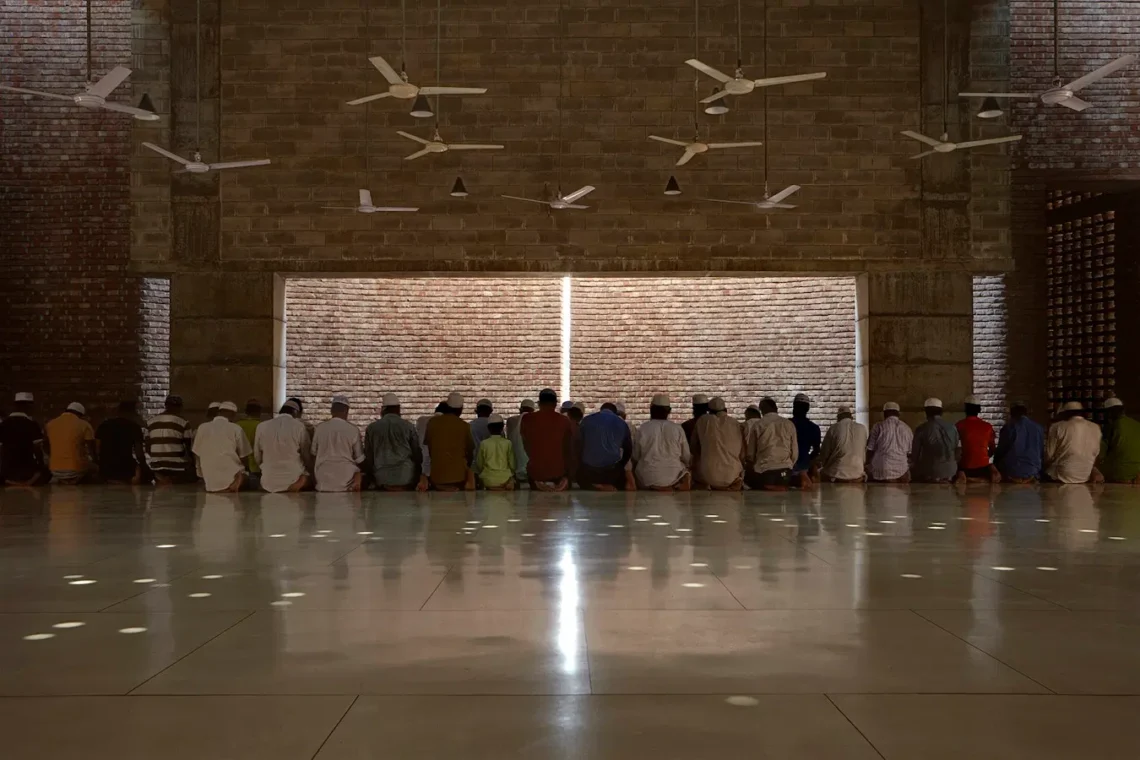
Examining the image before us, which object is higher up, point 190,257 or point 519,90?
point 519,90

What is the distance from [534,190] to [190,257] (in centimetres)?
413

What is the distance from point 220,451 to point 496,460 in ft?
8.39

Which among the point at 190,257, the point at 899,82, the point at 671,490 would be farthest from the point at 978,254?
the point at 190,257

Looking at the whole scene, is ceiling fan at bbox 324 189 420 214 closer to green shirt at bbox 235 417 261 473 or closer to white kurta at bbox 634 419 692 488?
green shirt at bbox 235 417 261 473

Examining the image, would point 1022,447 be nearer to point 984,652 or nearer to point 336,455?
point 336,455

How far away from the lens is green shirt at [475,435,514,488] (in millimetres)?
10695

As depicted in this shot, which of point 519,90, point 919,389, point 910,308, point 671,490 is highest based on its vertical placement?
point 519,90

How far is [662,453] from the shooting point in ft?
34.9

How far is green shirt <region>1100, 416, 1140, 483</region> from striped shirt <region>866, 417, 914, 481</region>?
215 centimetres

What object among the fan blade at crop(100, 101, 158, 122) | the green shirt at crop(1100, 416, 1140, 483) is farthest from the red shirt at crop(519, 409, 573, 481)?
the green shirt at crop(1100, 416, 1140, 483)

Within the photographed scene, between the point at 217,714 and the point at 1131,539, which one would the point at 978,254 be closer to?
the point at 1131,539

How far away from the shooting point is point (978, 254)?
13.2 metres

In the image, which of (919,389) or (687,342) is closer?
(919,389)

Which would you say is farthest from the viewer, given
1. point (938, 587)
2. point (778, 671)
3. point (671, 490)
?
point (671, 490)
